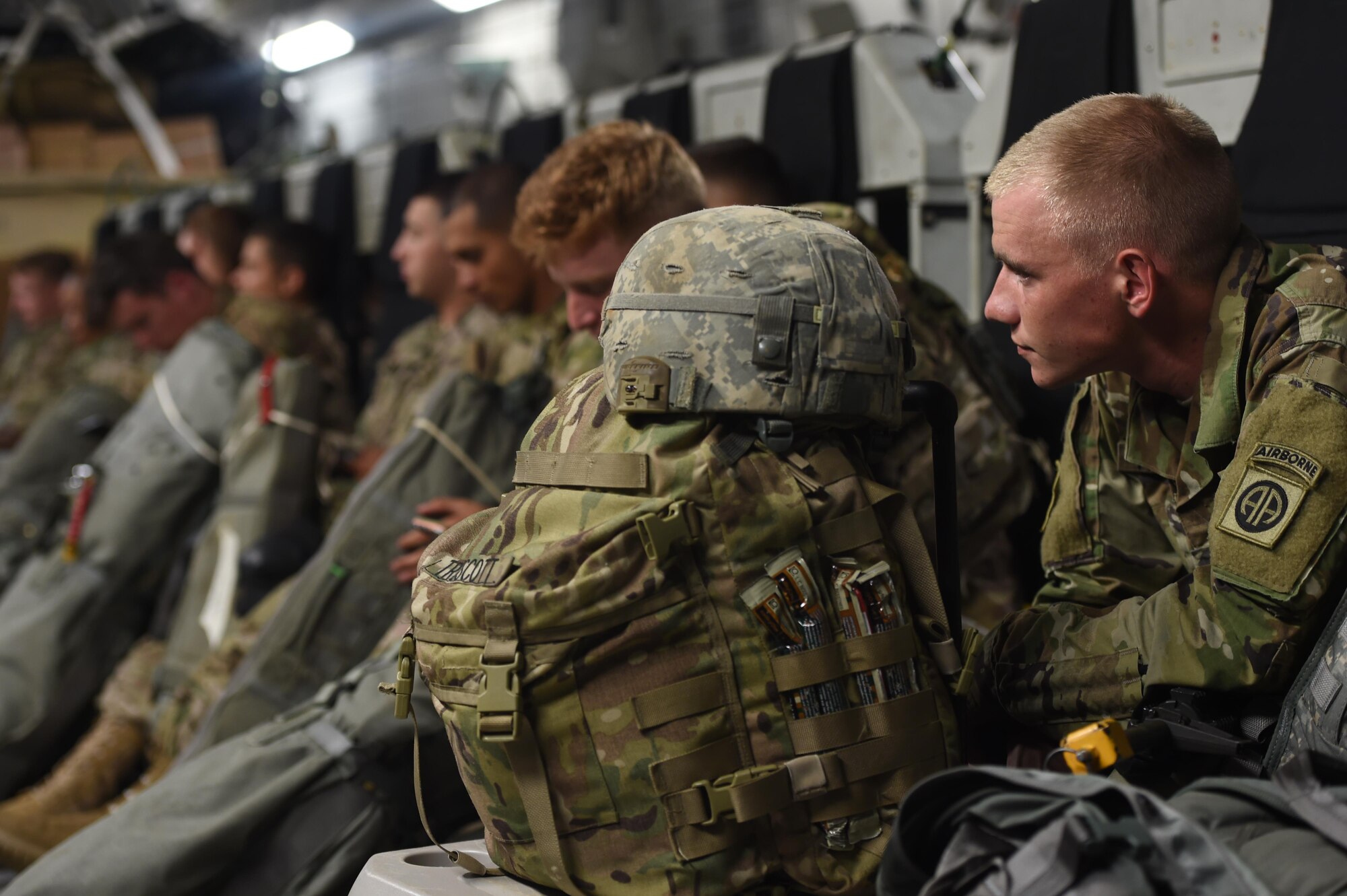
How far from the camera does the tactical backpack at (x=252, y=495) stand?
3.01 meters

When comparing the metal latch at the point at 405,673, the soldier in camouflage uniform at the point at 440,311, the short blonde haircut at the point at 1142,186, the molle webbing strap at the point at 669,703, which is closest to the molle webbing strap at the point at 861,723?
the molle webbing strap at the point at 669,703

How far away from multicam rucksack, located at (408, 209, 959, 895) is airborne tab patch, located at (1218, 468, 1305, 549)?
38cm

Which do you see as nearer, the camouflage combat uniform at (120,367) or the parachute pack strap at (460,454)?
the parachute pack strap at (460,454)

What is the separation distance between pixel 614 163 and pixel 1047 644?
108 cm

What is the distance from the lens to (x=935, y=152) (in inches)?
115

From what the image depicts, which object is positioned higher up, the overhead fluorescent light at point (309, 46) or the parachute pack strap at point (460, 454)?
the overhead fluorescent light at point (309, 46)

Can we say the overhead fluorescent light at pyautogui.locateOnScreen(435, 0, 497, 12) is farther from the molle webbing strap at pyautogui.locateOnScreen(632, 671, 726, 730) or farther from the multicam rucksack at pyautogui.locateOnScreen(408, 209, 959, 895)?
the molle webbing strap at pyautogui.locateOnScreen(632, 671, 726, 730)

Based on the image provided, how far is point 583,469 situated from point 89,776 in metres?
2.31

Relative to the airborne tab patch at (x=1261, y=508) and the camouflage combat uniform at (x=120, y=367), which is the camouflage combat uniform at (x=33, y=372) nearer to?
the camouflage combat uniform at (x=120, y=367)

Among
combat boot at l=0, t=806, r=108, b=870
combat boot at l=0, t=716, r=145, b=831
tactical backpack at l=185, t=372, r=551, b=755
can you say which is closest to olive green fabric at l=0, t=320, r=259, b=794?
combat boot at l=0, t=716, r=145, b=831

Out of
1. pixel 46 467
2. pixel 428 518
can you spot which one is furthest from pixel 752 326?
pixel 46 467

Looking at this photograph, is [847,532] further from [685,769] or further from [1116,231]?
[1116,231]

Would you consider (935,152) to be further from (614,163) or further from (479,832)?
(479,832)

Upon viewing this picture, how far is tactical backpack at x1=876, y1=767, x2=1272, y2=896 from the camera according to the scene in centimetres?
96
